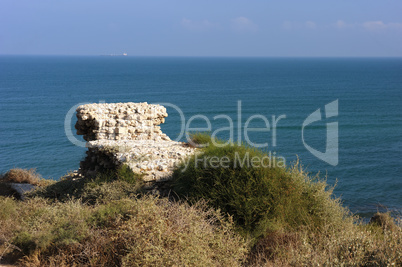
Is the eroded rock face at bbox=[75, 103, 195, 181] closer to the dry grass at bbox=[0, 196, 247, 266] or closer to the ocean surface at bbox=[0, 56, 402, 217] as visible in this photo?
the dry grass at bbox=[0, 196, 247, 266]

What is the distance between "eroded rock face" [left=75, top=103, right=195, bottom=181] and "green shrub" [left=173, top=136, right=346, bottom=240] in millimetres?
1290

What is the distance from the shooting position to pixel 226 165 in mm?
7637

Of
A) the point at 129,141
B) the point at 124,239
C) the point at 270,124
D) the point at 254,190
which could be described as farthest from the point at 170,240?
the point at 270,124

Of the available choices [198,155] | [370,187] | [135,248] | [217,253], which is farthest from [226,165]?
[370,187]

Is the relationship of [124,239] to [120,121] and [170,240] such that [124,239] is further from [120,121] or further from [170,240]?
[120,121]

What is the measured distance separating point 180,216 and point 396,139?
34788 mm

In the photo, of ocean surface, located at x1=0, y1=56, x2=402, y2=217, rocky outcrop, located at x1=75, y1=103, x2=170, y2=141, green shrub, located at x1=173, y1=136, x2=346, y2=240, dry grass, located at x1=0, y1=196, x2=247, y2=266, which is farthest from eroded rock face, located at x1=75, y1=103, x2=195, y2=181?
ocean surface, located at x1=0, y1=56, x2=402, y2=217

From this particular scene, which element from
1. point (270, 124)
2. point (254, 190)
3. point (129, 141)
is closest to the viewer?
point (254, 190)

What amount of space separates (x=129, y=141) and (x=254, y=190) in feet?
18.6

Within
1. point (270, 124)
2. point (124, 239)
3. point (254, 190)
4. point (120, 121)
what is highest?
point (120, 121)

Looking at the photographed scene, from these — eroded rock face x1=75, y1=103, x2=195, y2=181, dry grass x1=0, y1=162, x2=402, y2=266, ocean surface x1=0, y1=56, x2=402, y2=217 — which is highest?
eroded rock face x1=75, y1=103, x2=195, y2=181

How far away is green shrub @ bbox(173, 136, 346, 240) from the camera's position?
7.10 m

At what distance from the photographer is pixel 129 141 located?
38.9ft

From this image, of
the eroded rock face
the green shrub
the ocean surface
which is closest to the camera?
the green shrub
